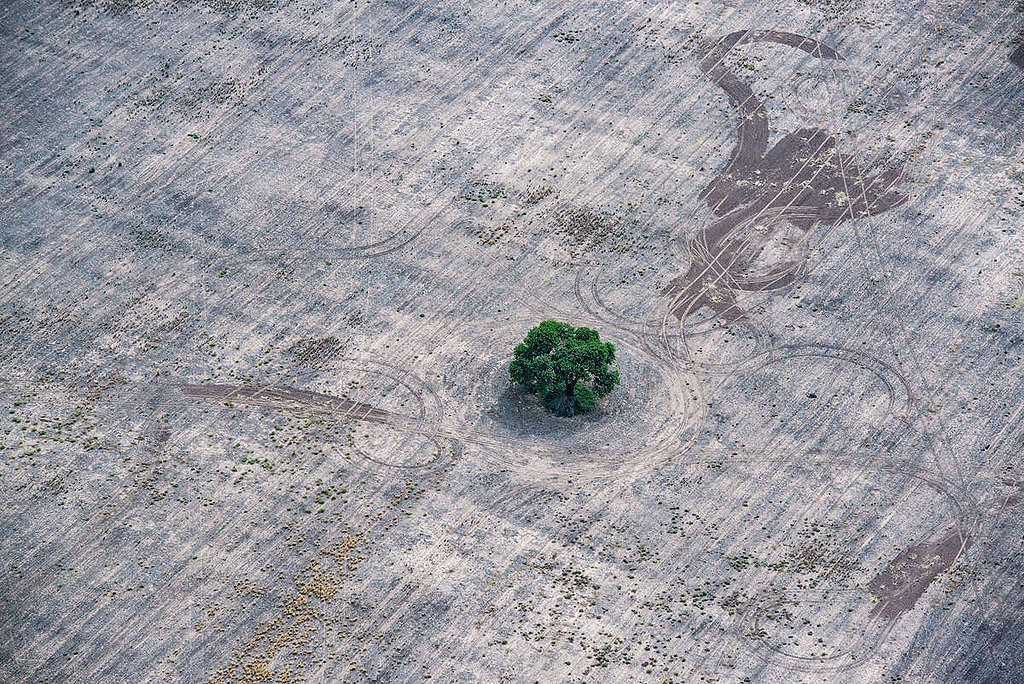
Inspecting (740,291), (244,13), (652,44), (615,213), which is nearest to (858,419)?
(740,291)

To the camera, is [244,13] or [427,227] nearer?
[427,227]

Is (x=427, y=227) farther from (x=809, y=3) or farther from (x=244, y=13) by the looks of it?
(x=809, y=3)

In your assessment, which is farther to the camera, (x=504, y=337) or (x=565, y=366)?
(x=504, y=337)

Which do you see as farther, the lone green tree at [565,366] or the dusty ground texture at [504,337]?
the lone green tree at [565,366]

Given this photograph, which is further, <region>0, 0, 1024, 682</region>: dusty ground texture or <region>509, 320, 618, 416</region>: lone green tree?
<region>509, 320, 618, 416</region>: lone green tree
